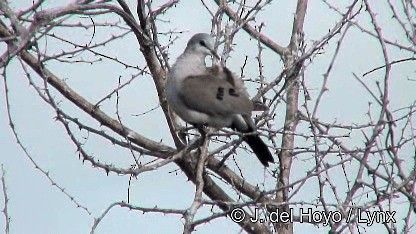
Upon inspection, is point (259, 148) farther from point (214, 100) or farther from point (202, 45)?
point (202, 45)

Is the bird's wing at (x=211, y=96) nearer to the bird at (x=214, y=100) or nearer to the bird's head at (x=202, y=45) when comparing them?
the bird at (x=214, y=100)

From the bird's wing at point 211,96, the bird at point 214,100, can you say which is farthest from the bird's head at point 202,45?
the bird's wing at point 211,96

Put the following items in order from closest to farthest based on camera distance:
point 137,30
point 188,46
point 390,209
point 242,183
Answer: point 390,209 < point 188,46 < point 137,30 < point 242,183

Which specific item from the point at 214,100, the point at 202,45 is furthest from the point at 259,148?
the point at 202,45

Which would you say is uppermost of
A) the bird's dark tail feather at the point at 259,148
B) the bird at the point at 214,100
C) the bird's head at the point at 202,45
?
the bird's head at the point at 202,45

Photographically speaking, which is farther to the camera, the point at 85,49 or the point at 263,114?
the point at 85,49

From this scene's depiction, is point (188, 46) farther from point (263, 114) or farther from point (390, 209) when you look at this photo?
point (390, 209)

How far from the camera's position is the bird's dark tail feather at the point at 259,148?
577cm

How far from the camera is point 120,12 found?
5699 millimetres

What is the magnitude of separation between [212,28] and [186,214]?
86.8 inches

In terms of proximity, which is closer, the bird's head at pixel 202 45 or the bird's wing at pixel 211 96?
the bird's wing at pixel 211 96

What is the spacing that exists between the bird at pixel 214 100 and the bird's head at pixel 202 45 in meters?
0.13

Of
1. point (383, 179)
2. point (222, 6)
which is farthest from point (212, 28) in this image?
point (383, 179)

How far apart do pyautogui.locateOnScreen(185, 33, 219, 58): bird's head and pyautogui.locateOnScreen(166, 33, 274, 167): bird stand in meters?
0.13
